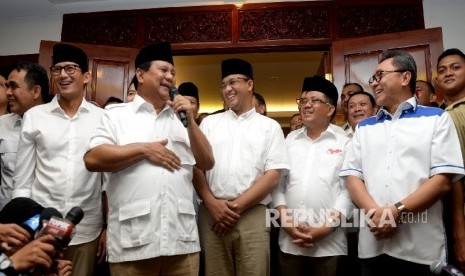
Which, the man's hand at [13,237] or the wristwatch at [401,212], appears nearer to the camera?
the man's hand at [13,237]

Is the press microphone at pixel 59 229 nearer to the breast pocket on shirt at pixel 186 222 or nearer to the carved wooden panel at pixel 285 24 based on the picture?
the breast pocket on shirt at pixel 186 222

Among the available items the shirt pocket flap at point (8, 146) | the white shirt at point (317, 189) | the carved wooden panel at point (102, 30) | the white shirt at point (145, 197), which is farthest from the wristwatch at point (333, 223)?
the carved wooden panel at point (102, 30)

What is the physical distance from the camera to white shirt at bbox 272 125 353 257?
7.30ft

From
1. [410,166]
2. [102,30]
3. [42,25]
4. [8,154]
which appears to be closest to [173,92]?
[410,166]

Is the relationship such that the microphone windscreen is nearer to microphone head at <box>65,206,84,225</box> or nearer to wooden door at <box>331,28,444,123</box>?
microphone head at <box>65,206,84,225</box>

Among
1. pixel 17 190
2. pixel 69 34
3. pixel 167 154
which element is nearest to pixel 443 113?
pixel 167 154

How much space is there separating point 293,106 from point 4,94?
311 inches

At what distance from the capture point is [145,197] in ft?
5.82

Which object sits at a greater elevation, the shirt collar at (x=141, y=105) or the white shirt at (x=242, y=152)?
the shirt collar at (x=141, y=105)

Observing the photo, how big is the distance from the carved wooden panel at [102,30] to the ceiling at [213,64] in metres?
0.12

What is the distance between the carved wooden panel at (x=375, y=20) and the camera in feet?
13.3

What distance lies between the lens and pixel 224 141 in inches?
92.9

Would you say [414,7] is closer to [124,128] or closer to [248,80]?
[248,80]

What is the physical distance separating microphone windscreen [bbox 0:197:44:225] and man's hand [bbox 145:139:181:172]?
522 mm
